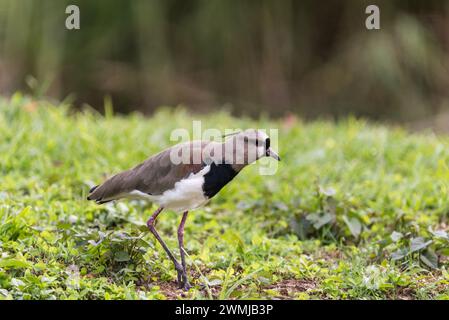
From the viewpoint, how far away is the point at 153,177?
375cm

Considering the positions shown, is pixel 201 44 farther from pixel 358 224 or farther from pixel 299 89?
pixel 358 224

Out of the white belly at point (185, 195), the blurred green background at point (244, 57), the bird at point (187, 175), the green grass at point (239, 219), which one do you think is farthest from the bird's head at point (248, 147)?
the blurred green background at point (244, 57)

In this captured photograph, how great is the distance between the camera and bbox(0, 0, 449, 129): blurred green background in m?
8.40

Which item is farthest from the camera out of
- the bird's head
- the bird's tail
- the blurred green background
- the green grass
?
the blurred green background

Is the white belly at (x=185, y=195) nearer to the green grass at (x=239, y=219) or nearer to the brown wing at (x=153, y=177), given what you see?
the brown wing at (x=153, y=177)

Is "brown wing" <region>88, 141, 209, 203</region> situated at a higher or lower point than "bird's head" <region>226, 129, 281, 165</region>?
lower

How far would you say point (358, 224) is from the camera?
450 centimetres

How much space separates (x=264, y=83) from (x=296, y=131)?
2.52 m

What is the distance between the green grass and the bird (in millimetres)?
256

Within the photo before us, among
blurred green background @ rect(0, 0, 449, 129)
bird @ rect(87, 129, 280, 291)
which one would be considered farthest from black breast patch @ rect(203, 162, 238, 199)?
blurred green background @ rect(0, 0, 449, 129)

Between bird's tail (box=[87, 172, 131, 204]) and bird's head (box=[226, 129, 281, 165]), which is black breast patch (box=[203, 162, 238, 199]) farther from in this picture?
bird's tail (box=[87, 172, 131, 204])

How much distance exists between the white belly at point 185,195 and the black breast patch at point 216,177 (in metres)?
0.02

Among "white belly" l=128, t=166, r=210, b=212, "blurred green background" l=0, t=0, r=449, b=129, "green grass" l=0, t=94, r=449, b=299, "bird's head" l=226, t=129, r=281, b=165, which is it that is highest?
"blurred green background" l=0, t=0, r=449, b=129

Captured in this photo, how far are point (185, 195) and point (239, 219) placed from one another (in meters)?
1.32
